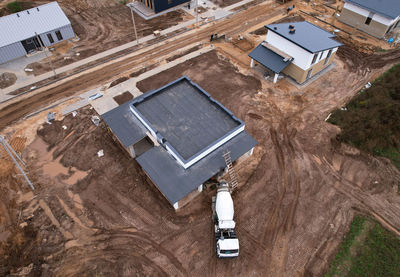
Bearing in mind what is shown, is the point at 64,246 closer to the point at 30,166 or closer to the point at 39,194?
the point at 39,194

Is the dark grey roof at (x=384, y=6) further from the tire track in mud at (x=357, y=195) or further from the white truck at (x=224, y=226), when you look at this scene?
the white truck at (x=224, y=226)

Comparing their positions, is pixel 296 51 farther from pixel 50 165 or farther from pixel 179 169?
pixel 50 165

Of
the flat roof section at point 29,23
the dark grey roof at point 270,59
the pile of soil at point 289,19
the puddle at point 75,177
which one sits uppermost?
the flat roof section at point 29,23

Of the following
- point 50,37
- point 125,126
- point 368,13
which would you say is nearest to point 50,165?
point 125,126

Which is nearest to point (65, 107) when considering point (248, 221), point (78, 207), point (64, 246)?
point (78, 207)

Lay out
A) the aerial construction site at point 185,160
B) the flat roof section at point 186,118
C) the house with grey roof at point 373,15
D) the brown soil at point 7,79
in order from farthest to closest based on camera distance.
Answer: the house with grey roof at point 373,15 → the brown soil at point 7,79 → the flat roof section at point 186,118 → the aerial construction site at point 185,160

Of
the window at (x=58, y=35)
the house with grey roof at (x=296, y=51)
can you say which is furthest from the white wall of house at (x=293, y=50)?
the window at (x=58, y=35)
